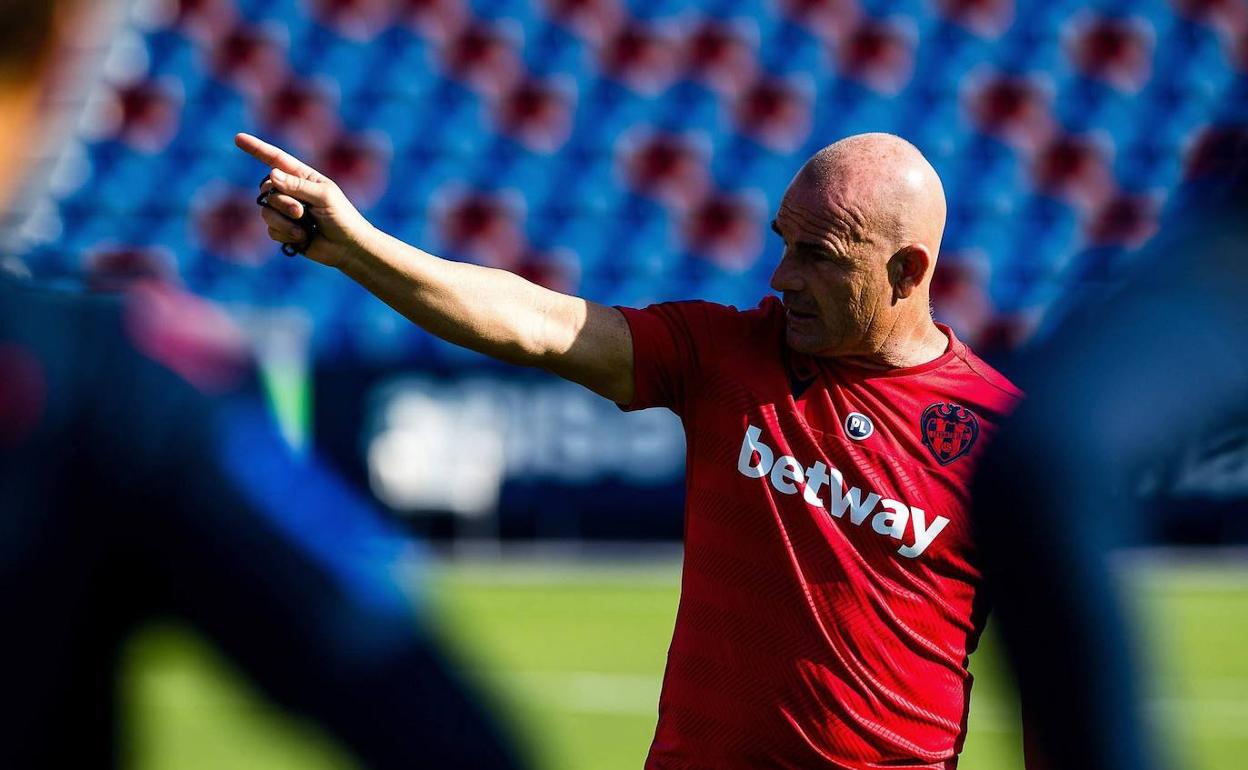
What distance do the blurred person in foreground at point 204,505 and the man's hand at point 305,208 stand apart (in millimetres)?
1073

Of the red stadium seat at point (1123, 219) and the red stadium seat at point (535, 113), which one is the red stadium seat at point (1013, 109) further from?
the red stadium seat at point (535, 113)

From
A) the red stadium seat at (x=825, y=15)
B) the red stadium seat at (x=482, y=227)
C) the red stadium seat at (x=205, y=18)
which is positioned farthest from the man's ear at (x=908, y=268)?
the red stadium seat at (x=205, y=18)

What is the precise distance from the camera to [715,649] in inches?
106

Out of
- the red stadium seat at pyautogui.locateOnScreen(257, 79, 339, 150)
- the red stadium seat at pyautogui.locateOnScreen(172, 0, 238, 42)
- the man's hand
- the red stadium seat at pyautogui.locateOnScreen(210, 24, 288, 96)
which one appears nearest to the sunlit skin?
the man's hand

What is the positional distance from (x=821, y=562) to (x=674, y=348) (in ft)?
1.43

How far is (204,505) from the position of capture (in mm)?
1225

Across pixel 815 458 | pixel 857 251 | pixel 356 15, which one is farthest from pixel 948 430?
pixel 356 15

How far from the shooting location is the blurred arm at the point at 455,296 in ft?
7.76

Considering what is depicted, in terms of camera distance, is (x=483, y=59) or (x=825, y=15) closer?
(x=825, y=15)

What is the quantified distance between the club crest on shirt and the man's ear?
0.69ft

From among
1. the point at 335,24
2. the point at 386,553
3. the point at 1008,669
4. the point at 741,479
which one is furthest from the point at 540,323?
the point at 335,24

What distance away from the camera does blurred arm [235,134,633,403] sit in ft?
7.76

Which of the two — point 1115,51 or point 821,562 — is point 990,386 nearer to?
point 821,562

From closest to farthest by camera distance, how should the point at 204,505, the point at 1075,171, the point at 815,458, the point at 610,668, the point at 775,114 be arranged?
1. the point at 204,505
2. the point at 815,458
3. the point at 610,668
4. the point at 1075,171
5. the point at 775,114
